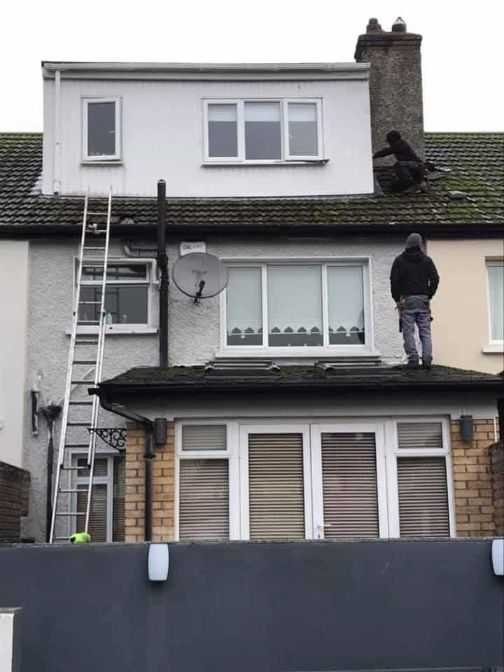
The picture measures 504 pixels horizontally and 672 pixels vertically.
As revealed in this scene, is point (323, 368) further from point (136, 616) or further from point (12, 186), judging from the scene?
point (12, 186)

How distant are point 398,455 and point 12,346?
5.44 metres

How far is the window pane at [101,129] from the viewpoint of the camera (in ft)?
55.3

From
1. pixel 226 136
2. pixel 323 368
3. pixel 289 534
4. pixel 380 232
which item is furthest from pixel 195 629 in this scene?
pixel 226 136

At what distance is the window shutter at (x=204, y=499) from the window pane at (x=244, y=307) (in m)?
2.95

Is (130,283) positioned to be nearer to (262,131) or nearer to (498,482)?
(262,131)

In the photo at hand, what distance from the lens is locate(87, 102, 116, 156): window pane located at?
1684 centimetres

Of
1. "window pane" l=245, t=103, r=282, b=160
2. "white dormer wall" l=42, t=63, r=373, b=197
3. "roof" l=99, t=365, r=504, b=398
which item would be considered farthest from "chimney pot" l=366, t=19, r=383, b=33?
"roof" l=99, t=365, r=504, b=398

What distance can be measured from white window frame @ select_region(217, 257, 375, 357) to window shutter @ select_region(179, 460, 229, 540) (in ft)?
8.54

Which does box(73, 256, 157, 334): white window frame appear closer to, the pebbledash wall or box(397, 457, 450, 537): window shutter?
the pebbledash wall

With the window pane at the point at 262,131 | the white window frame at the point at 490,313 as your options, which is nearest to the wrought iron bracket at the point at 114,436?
the window pane at the point at 262,131

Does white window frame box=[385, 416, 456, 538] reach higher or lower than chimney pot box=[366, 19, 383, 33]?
lower

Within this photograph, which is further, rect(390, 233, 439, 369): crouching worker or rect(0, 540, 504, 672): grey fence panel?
rect(390, 233, 439, 369): crouching worker

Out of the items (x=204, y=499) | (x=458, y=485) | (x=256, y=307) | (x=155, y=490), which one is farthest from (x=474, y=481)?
(x=256, y=307)

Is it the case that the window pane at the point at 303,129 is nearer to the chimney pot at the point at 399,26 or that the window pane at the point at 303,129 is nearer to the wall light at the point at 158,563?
the chimney pot at the point at 399,26
